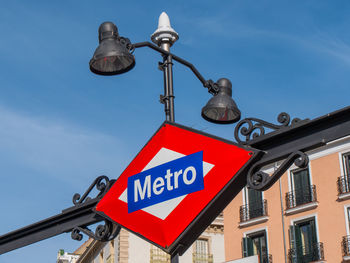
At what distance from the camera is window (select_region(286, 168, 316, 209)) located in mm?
31672

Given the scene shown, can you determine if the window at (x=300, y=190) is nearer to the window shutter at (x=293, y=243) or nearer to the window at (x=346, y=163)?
the window shutter at (x=293, y=243)

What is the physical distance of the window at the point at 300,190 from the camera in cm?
3167

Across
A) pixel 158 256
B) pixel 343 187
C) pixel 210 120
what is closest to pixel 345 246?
pixel 343 187

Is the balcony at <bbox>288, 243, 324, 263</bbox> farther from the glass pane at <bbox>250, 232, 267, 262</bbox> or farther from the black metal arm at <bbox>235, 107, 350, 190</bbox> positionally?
the black metal arm at <bbox>235, 107, 350, 190</bbox>

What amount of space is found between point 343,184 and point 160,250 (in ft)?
37.6

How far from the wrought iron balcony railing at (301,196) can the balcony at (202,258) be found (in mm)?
8329

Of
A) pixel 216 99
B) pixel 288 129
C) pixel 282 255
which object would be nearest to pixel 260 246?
pixel 282 255

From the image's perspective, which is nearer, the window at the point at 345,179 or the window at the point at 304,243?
the window at the point at 345,179

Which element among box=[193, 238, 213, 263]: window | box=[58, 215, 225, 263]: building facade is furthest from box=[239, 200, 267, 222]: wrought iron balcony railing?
box=[193, 238, 213, 263]: window

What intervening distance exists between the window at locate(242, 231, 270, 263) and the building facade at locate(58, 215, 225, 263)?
447 cm

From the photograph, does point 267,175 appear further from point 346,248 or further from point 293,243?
point 293,243

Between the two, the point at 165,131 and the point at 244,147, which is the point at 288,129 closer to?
the point at 244,147

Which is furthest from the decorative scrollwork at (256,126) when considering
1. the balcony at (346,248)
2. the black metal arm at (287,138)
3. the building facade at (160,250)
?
the building facade at (160,250)

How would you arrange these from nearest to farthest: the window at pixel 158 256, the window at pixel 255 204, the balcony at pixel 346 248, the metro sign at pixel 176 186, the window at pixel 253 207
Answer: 1. the metro sign at pixel 176 186
2. the balcony at pixel 346 248
3. the window at pixel 253 207
4. the window at pixel 255 204
5. the window at pixel 158 256
